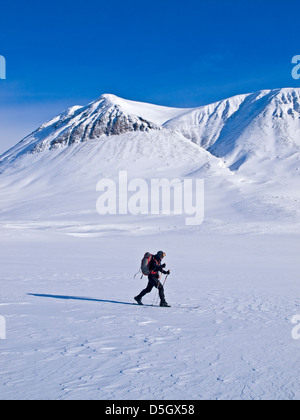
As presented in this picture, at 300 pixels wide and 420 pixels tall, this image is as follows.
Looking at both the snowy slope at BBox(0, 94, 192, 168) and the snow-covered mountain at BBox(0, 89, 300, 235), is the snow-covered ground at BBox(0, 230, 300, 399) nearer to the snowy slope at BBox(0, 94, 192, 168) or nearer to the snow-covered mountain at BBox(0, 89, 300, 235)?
the snow-covered mountain at BBox(0, 89, 300, 235)

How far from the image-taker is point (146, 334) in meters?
7.82

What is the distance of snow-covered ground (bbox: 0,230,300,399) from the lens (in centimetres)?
546

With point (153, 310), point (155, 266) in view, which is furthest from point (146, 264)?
point (153, 310)

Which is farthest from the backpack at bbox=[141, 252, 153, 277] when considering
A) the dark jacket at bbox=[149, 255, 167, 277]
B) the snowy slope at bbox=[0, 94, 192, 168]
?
the snowy slope at bbox=[0, 94, 192, 168]

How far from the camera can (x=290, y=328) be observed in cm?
838

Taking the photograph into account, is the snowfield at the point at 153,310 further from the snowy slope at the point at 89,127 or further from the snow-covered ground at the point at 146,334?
the snowy slope at the point at 89,127

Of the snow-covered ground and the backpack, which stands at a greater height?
the backpack

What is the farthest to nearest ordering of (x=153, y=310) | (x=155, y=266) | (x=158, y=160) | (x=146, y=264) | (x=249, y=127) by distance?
(x=249, y=127)
(x=158, y=160)
(x=155, y=266)
(x=146, y=264)
(x=153, y=310)

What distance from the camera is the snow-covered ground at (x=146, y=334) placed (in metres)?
5.46

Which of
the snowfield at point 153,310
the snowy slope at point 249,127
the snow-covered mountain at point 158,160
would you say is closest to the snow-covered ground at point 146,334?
the snowfield at point 153,310

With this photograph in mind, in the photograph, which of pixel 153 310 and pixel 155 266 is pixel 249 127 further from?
pixel 153 310

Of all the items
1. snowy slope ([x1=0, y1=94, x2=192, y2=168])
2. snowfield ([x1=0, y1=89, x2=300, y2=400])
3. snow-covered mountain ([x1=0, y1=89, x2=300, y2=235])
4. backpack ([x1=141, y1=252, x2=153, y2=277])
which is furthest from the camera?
snowy slope ([x1=0, y1=94, x2=192, y2=168])

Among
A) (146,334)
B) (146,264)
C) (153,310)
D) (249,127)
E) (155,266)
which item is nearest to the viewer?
(146,334)

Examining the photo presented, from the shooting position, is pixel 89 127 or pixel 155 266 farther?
pixel 89 127
